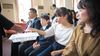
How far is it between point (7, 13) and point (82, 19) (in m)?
5.11

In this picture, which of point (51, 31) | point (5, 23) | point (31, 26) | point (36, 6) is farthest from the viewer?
point (36, 6)

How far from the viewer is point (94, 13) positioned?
1.51 metres

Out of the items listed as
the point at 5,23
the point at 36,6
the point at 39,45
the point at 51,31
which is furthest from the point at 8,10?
the point at 5,23

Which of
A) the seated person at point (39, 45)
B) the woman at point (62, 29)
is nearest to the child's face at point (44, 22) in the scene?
the seated person at point (39, 45)

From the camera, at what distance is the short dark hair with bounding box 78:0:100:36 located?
149 centimetres

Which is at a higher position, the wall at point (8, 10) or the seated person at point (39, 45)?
the wall at point (8, 10)

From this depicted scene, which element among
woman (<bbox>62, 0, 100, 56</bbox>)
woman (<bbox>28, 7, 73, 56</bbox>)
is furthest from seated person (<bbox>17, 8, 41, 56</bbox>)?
woman (<bbox>62, 0, 100, 56</bbox>)

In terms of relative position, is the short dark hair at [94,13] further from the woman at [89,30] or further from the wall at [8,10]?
the wall at [8,10]

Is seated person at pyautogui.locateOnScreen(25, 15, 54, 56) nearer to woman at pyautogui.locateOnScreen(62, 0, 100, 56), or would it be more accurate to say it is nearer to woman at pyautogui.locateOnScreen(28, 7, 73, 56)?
woman at pyautogui.locateOnScreen(28, 7, 73, 56)

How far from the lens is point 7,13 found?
641 cm

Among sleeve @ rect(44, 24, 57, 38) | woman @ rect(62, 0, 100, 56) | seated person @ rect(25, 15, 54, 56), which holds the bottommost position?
seated person @ rect(25, 15, 54, 56)

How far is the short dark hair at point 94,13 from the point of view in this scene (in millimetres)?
1494

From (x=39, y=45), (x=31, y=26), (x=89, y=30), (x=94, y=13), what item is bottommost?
(x=39, y=45)

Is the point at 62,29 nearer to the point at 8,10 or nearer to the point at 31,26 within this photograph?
the point at 31,26
